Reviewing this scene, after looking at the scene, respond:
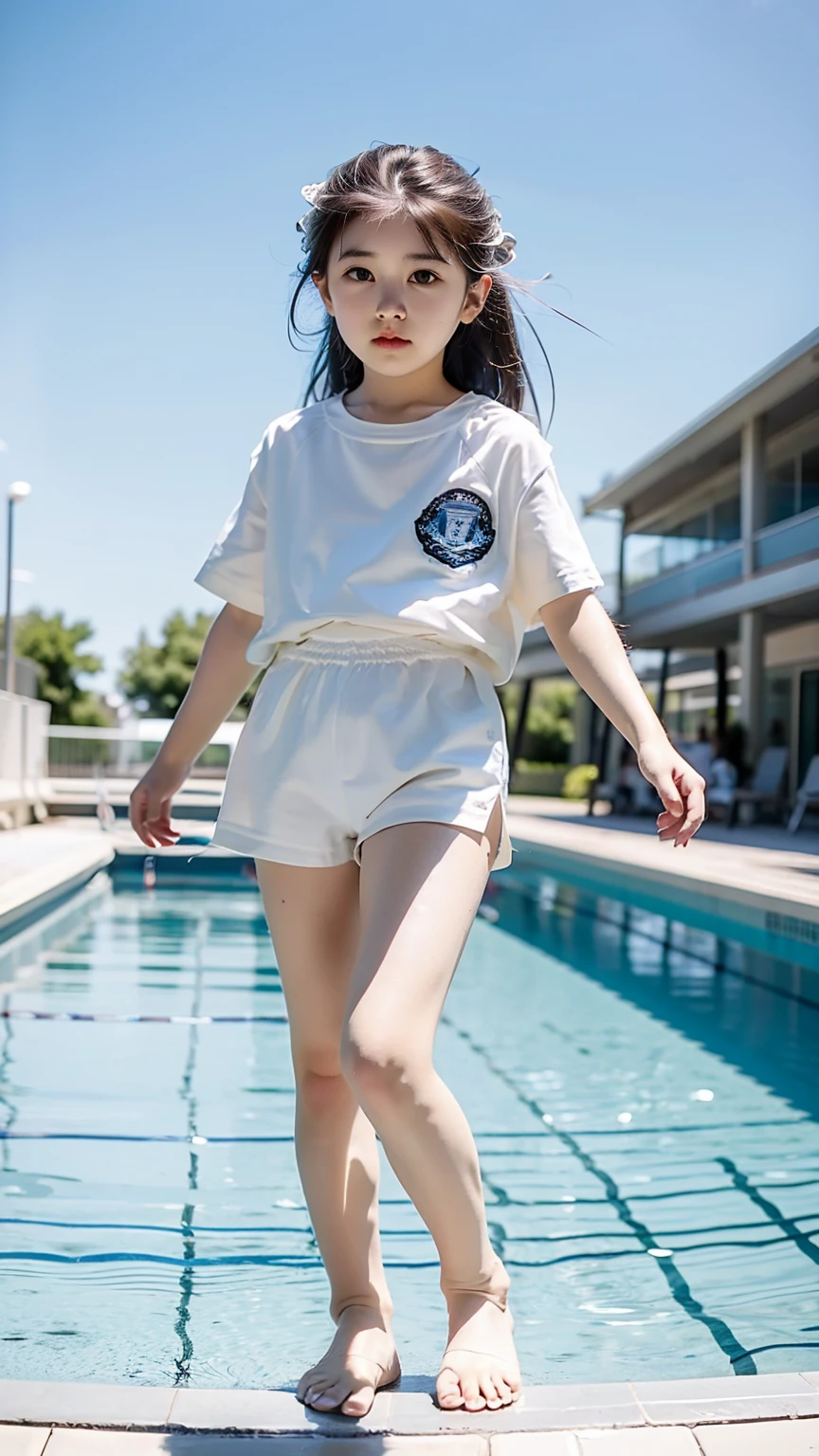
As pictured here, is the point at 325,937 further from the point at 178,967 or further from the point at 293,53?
the point at 293,53

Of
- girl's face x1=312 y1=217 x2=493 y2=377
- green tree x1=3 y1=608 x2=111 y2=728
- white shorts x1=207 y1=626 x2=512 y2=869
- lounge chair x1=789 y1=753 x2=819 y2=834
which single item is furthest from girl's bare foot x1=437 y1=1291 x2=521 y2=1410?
green tree x1=3 y1=608 x2=111 y2=728

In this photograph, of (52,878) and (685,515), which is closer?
(52,878)

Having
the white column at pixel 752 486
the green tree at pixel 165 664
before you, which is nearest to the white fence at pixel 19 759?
the white column at pixel 752 486

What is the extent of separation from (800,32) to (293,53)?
11.8 feet

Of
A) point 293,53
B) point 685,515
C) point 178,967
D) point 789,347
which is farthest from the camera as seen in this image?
point 685,515

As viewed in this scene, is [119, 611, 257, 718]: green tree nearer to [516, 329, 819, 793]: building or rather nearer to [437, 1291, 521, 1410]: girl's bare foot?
[516, 329, 819, 793]: building

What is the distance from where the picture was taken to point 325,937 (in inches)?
63.5

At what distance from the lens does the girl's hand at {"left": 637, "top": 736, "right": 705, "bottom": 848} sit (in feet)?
4.92

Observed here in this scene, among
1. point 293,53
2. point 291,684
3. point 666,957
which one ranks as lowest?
point 666,957

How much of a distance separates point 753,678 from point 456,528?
14.5 m

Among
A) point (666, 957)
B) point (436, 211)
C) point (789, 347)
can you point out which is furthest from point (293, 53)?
point (789, 347)

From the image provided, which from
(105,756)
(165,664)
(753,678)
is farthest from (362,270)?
(165,664)

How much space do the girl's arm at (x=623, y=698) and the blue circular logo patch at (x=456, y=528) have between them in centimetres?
13

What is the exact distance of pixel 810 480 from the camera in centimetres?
1574
